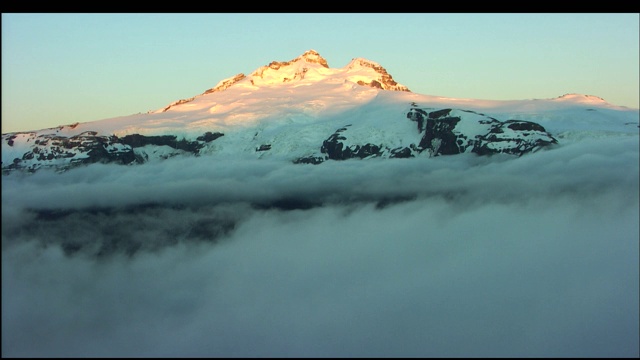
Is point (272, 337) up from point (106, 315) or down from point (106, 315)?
down

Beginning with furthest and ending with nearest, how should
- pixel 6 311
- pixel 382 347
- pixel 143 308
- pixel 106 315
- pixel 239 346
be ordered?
pixel 382 347, pixel 239 346, pixel 143 308, pixel 106 315, pixel 6 311

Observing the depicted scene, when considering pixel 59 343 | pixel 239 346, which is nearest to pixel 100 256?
pixel 239 346

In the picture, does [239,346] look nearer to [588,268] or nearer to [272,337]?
[272,337]

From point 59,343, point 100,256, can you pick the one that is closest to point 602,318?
point 100,256

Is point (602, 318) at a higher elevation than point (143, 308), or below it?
below

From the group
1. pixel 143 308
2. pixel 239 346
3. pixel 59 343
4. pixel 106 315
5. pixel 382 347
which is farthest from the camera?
pixel 382 347

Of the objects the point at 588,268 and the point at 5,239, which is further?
the point at 588,268

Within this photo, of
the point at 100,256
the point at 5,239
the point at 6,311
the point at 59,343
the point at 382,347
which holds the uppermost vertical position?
the point at 5,239

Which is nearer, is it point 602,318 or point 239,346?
point 239,346

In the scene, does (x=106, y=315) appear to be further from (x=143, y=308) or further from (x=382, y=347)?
(x=382, y=347)
